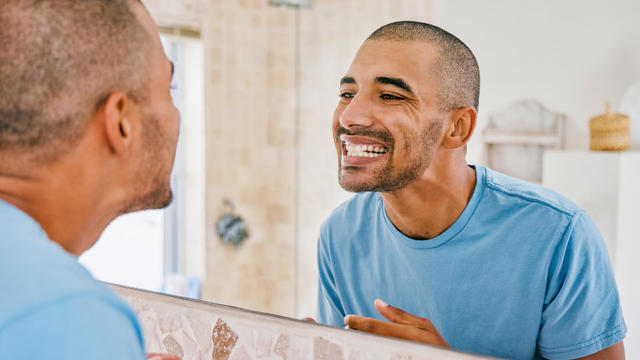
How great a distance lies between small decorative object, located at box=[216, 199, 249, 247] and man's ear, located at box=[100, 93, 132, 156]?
0.33m

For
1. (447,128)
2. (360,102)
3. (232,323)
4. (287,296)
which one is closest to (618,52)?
(447,128)

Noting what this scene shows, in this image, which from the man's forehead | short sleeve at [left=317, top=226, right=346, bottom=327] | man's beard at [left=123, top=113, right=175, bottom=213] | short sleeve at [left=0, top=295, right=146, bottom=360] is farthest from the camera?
short sleeve at [left=317, top=226, right=346, bottom=327]

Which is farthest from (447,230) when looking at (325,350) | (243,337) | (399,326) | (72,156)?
(72,156)

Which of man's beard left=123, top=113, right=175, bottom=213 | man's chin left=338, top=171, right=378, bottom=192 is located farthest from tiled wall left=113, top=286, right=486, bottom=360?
man's beard left=123, top=113, right=175, bottom=213

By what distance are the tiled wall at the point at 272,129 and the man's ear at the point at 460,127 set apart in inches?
6.4

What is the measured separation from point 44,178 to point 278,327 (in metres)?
0.45

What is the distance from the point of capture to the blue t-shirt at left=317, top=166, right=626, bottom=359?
0.70 m

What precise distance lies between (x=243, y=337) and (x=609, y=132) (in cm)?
61

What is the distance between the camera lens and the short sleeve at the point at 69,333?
40 cm

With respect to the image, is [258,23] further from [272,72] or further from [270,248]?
[270,248]

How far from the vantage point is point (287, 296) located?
0.88 meters

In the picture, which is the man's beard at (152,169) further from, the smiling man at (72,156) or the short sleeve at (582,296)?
the short sleeve at (582,296)

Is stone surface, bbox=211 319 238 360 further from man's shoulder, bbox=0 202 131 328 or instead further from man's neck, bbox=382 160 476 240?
man's shoulder, bbox=0 202 131 328

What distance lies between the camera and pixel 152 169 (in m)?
0.66
